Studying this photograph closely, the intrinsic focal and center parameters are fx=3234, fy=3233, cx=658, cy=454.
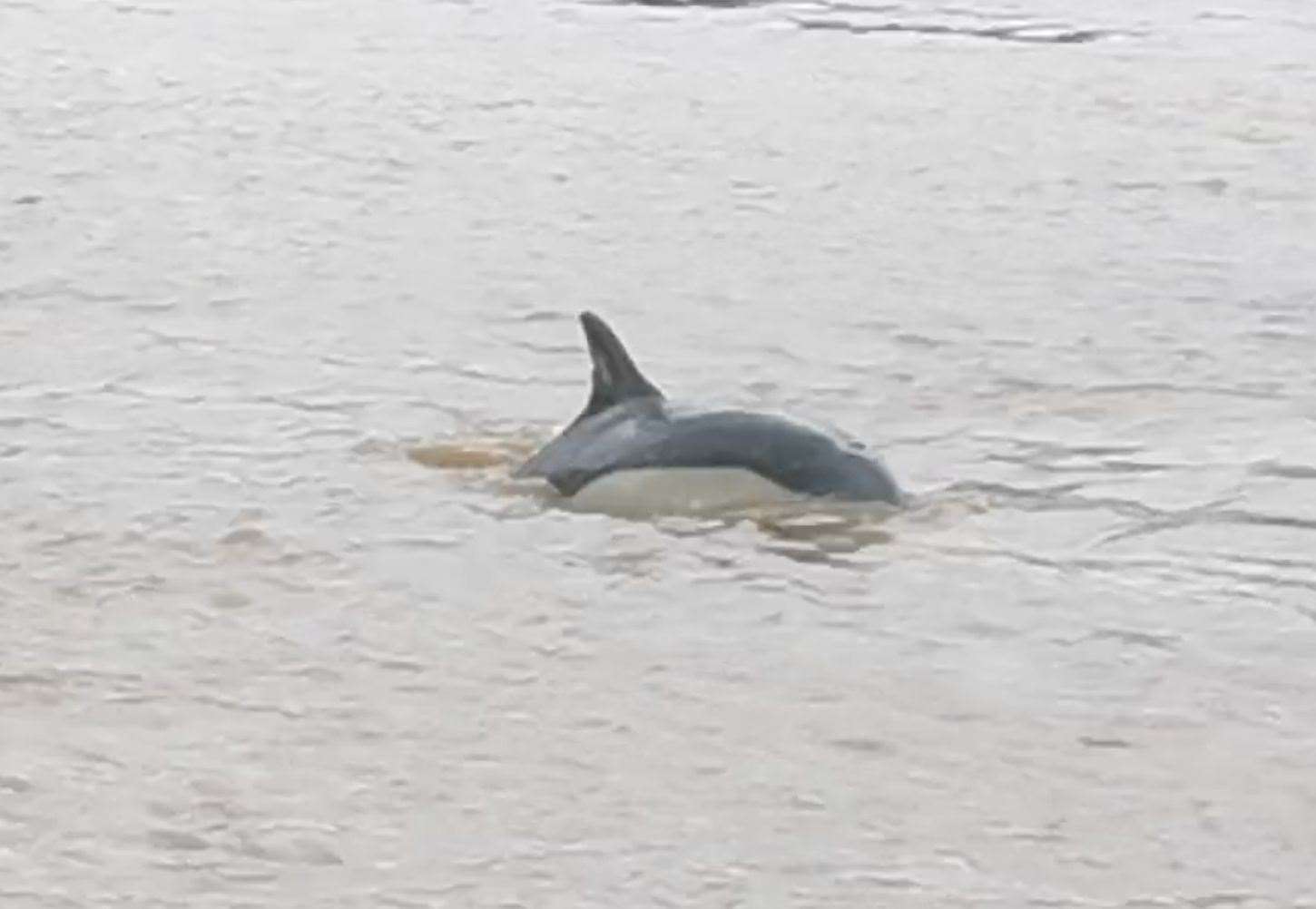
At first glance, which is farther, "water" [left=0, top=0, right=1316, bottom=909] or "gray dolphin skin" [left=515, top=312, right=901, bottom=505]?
"gray dolphin skin" [left=515, top=312, right=901, bottom=505]

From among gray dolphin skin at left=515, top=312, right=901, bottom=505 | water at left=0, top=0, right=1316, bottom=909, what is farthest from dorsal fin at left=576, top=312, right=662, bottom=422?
water at left=0, top=0, right=1316, bottom=909

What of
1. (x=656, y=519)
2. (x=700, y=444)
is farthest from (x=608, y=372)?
(x=656, y=519)

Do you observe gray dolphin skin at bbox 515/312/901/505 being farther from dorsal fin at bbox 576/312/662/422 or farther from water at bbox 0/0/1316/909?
water at bbox 0/0/1316/909

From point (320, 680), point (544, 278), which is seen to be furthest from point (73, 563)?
point (544, 278)

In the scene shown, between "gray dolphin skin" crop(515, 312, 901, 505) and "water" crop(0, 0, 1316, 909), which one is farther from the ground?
"gray dolphin skin" crop(515, 312, 901, 505)

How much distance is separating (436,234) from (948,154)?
342 centimetres

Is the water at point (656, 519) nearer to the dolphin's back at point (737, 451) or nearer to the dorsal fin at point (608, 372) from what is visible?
the dolphin's back at point (737, 451)

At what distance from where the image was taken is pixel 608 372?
9.67 meters

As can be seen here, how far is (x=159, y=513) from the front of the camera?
971 cm

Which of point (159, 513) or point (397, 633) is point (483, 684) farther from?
point (159, 513)

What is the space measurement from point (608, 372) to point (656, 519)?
46cm

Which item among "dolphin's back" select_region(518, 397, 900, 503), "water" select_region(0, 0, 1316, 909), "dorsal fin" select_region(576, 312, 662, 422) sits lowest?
"water" select_region(0, 0, 1316, 909)

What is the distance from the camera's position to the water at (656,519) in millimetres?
6996

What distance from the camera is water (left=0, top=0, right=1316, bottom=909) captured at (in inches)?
275
